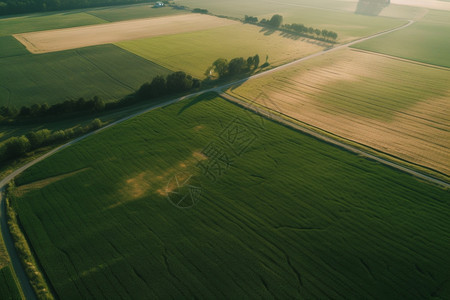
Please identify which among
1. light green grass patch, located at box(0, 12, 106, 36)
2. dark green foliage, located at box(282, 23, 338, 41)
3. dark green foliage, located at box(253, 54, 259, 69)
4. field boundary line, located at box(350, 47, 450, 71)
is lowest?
dark green foliage, located at box(253, 54, 259, 69)

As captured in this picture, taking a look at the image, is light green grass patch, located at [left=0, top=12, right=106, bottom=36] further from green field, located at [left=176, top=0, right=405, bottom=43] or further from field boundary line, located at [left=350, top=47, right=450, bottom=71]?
field boundary line, located at [left=350, top=47, right=450, bottom=71]

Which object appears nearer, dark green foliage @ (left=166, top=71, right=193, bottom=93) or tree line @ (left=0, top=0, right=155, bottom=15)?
dark green foliage @ (left=166, top=71, right=193, bottom=93)

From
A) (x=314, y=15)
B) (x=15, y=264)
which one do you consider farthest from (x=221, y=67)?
(x=314, y=15)

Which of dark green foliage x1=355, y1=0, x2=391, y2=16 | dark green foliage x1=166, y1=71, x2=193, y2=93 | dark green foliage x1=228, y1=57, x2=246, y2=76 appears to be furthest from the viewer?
dark green foliage x1=355, y1=0, x2=391, y2=16

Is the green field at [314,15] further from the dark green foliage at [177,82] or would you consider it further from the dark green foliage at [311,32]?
the dark green foliage at [177,82]

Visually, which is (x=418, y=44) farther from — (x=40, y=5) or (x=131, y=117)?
(x=40, y=5)

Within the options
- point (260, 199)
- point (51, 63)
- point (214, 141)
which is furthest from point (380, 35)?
point (51, 63)

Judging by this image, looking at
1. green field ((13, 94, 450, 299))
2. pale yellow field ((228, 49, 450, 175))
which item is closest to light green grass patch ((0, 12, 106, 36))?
green field ((13, 94, 450, 299))
